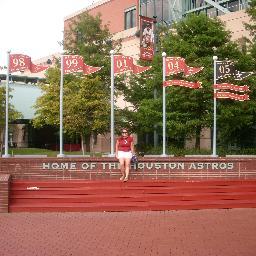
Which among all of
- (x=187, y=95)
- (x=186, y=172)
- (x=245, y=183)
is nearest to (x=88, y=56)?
(x=187, y=95)

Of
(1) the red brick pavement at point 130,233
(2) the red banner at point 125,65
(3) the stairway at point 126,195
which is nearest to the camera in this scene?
(1) the red brick pavement at point 130,233

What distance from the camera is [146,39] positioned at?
82.8ft

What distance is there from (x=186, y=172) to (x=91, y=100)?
536 inches

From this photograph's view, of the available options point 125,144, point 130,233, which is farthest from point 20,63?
point 130,233

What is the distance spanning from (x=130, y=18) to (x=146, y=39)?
84.0 ft

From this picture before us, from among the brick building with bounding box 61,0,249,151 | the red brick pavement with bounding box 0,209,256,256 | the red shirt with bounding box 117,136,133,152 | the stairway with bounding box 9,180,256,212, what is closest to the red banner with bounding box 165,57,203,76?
the red shirt with bounding box 117,136,133,152

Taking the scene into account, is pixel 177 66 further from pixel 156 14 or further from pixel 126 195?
pixel 156 14

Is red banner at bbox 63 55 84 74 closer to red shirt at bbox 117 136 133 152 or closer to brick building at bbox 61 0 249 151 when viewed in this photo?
red shirt at bbox 117 136 133 152

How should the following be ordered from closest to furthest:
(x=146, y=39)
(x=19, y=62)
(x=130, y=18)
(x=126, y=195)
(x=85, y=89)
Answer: (x=126, y=195)
(x=19, y=62)
(x=146, y=39)
(x=85, y=89)
(x=130, y=18)

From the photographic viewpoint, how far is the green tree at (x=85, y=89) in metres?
29.2

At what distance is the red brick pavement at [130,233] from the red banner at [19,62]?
25.9 feet

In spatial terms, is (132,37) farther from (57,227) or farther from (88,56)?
(57,227)

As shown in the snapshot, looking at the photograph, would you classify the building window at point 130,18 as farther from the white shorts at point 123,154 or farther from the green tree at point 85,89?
the white shorts at point 123,154

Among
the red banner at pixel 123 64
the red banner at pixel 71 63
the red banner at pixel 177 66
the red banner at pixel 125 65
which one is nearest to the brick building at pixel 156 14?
the red banner at pixel 177 66
